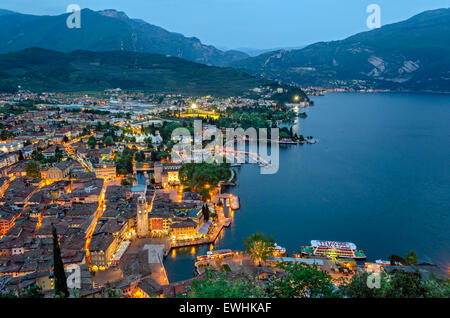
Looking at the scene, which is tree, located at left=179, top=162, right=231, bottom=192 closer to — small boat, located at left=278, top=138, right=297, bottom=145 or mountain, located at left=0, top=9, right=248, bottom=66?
small boat, located at left=278, top=138, right=297, bottom=145

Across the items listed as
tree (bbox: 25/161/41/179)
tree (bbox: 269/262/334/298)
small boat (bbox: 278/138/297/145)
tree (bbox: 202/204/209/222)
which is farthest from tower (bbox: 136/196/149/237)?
small boat (bbox: 278/138/297/145)

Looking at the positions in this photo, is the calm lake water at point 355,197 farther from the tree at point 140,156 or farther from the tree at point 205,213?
the tree at point 140,156

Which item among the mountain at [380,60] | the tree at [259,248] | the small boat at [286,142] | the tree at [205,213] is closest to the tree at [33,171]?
the tree at [205,213]

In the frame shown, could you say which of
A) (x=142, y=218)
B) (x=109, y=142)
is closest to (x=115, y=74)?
(x=109, y=142)

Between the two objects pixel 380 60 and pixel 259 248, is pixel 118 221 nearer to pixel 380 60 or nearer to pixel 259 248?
pixel 259 248
